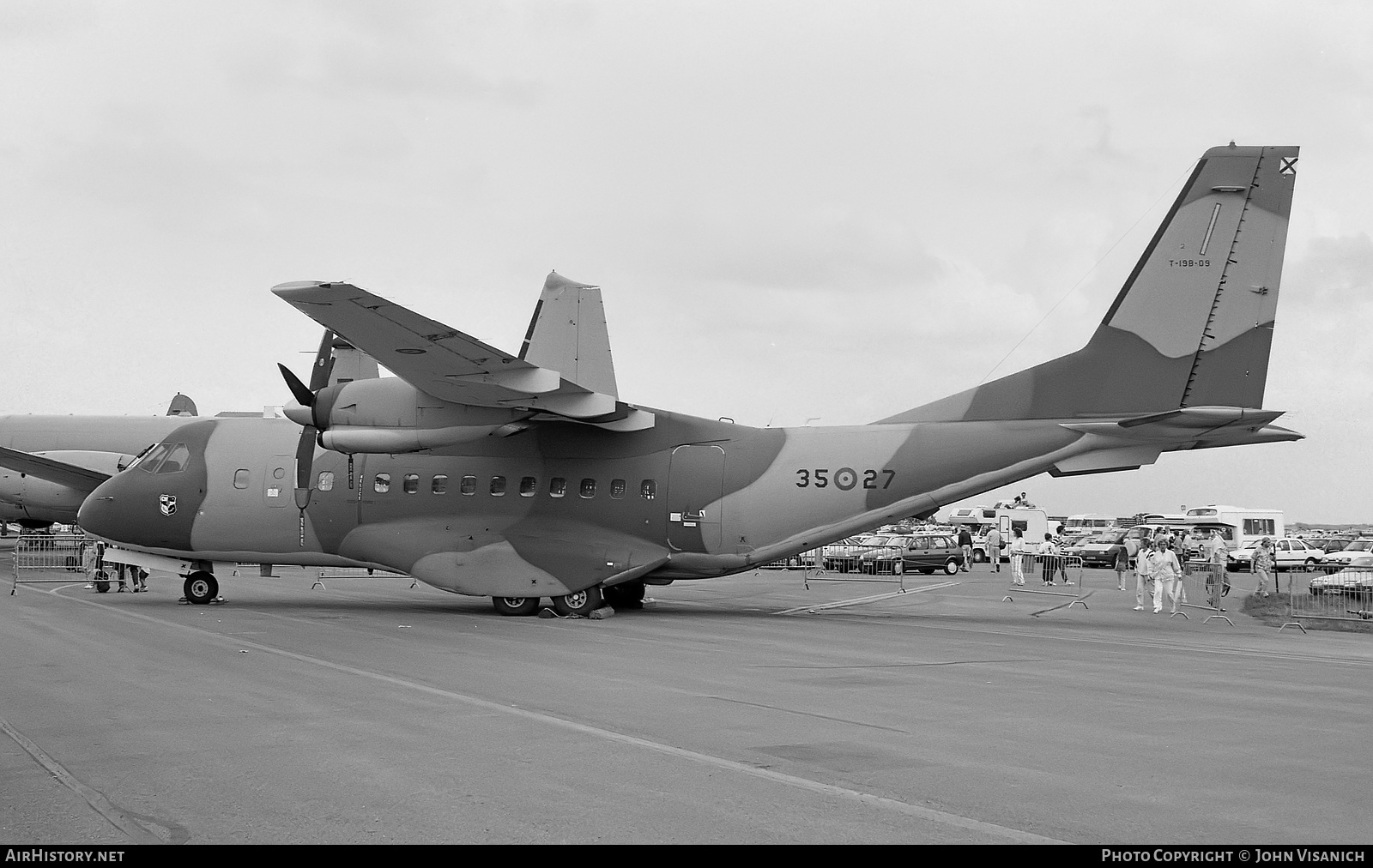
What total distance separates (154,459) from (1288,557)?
A: 164 ft

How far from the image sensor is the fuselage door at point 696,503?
66.8 ft

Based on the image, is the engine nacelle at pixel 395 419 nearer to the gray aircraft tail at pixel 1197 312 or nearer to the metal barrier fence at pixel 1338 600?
the gray aircraft tail at pixel 1197 312

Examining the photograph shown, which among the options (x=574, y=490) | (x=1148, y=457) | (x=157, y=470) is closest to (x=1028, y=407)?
(x=1148, y=457)

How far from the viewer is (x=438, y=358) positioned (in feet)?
58.2

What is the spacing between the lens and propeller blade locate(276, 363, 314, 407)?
65.8ft

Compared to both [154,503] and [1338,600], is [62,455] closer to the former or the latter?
A: [154,503]

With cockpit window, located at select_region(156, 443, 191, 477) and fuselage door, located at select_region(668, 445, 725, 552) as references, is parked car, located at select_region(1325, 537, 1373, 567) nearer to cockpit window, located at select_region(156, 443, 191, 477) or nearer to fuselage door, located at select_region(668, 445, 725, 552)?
fuselage door, located at select_region(668, 445, 725, 552)

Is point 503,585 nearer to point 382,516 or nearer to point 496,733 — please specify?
point 382,516

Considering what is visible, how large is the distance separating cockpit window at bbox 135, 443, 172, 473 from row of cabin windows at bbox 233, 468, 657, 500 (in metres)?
3.53

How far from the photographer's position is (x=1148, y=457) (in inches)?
755

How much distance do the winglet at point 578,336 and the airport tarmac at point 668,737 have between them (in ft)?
26.3

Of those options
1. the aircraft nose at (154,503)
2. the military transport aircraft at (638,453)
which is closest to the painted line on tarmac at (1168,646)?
the military transport aircraft at (638,453)
